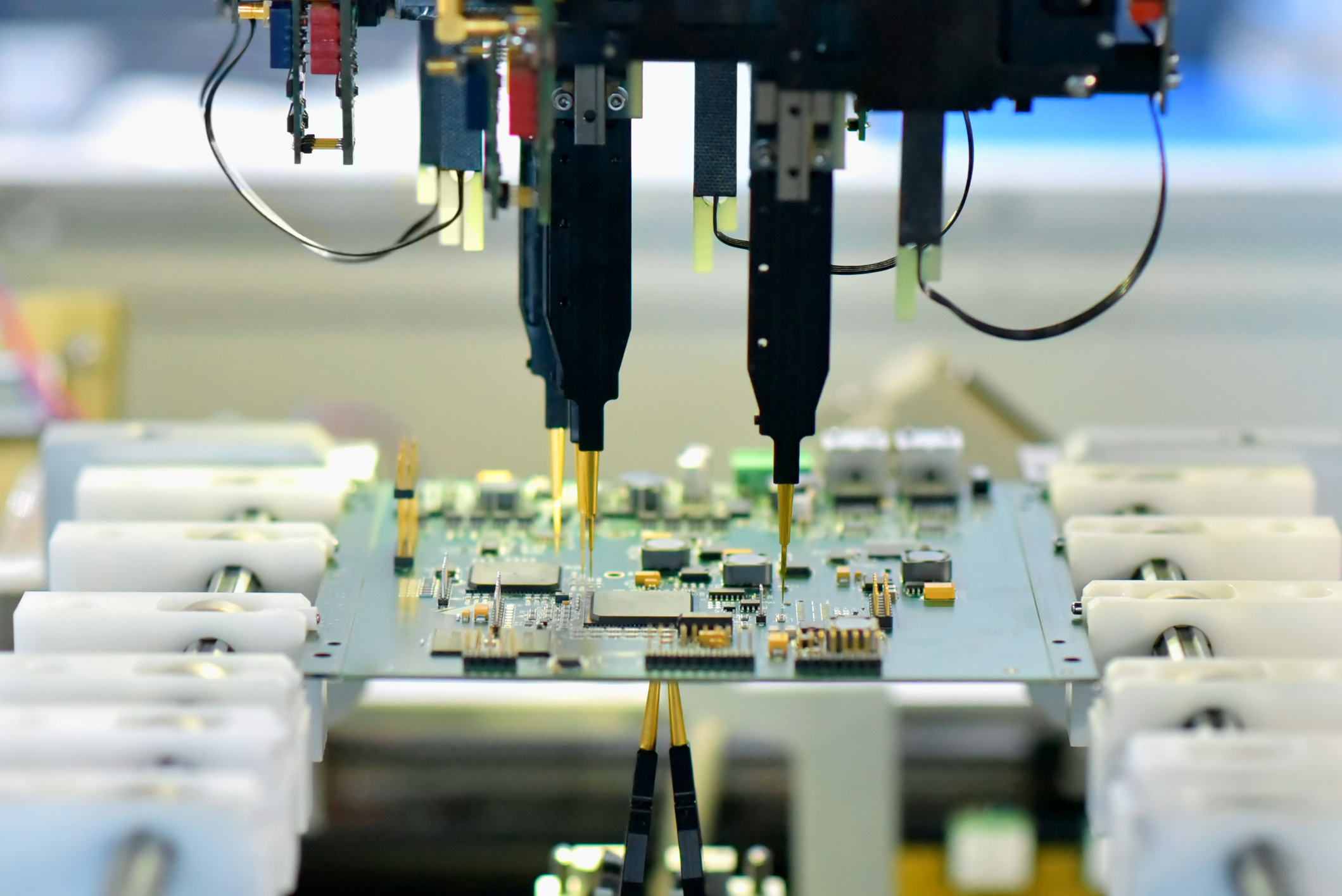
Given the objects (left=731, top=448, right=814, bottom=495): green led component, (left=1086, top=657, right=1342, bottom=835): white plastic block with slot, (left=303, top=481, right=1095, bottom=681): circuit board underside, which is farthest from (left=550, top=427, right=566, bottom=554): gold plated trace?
(left=1086, top=657, right=1342, bottom=835): white plastic block with slot

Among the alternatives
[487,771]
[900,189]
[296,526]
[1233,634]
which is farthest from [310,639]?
[487,771]

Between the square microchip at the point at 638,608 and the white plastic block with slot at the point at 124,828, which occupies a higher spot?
the square microchip at the point at 638,608

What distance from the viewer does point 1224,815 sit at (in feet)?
4.74

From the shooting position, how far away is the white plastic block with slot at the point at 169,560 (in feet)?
6.70

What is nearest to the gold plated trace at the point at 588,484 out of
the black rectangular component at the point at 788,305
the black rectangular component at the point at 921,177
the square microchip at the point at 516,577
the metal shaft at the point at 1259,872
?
the square microchip at the point at 516,577

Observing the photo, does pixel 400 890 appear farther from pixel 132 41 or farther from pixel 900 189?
pixel 132 41

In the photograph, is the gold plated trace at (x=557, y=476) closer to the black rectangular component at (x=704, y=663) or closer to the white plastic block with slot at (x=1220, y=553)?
the black rectangular component at (x=704, y=663)

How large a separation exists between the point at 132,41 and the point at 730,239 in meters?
3.21

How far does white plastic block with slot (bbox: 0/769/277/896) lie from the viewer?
1442mm

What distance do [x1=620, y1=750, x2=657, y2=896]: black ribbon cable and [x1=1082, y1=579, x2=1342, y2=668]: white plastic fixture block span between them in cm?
51

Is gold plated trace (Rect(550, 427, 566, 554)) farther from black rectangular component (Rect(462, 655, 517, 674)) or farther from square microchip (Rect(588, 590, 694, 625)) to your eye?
black rectangular component (Rect(462, 655, 517, 674))

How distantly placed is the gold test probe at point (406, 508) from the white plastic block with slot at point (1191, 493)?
85 cm

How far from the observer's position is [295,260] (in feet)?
15.1

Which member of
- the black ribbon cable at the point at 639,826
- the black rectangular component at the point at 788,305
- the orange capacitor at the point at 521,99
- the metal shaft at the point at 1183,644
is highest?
the orange capacitor at the point at 521,99
